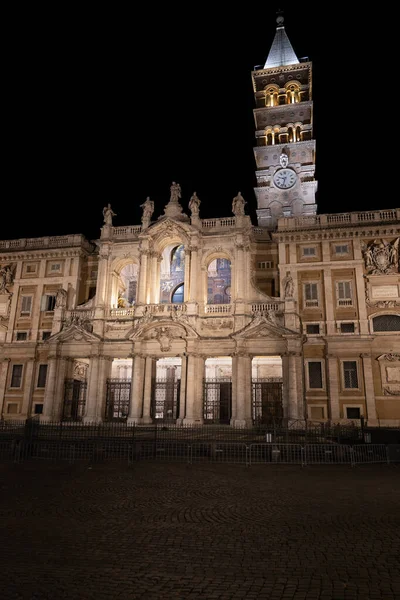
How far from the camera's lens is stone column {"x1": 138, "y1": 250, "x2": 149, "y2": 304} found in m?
36.9

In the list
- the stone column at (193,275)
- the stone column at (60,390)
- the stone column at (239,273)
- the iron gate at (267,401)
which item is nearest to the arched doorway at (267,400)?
the iron gate at (267,401)

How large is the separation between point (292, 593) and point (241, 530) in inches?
116

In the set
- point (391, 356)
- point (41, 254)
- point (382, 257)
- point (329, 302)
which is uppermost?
point (41, 254)

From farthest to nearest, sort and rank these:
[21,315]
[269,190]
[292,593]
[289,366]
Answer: [269,190]
[21,315]
[289,366]
[292,593]

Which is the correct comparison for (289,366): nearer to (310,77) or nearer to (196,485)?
(196,485)

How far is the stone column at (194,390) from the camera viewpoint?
3322 centimetres

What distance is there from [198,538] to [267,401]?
92.3 ft

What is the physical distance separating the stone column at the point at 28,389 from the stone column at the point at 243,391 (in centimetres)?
1800

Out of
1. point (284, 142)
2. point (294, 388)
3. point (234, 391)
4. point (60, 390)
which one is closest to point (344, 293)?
point (294, 388)

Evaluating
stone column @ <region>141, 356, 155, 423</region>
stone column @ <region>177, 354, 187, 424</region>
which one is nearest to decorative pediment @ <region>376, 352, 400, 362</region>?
stone column @ <region>177, 354, 187, 424</region>

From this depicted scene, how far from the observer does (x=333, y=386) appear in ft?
109

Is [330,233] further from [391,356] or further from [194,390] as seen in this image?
[194,390]

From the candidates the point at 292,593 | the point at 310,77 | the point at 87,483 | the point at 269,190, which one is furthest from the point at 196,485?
the point at 310,77

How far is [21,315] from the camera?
4059cm
